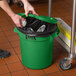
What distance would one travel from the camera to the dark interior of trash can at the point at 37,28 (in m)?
1.84

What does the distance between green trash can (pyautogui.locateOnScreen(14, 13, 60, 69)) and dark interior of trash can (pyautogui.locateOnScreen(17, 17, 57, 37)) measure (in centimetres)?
4

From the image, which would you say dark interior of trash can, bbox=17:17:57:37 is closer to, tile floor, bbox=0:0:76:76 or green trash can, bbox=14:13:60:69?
green trash can, bbox=14:13:60:69

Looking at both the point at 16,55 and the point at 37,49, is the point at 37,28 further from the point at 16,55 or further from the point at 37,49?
the point at 16,55

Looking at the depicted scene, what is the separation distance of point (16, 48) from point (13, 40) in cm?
23

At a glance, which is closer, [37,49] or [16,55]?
[37,49]

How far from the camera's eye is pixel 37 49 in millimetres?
1962

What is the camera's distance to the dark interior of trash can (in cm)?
184

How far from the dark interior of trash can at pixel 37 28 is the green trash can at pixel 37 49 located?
38 mm

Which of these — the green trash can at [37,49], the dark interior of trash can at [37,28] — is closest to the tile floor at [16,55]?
the green trash can at [37,49]

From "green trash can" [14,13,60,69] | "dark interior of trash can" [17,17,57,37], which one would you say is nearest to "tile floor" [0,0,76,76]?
"green trash can" [14,13,60,69]

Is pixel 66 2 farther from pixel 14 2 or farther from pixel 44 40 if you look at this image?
pixel 44 40

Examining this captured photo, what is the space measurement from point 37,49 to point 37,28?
10.9 inches

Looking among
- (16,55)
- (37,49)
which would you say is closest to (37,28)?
(37,49)

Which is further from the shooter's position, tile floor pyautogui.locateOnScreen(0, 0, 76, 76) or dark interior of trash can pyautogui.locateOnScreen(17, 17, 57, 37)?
tile floor pyautogui.locateOnScreen(0, 0, 76, 76)
